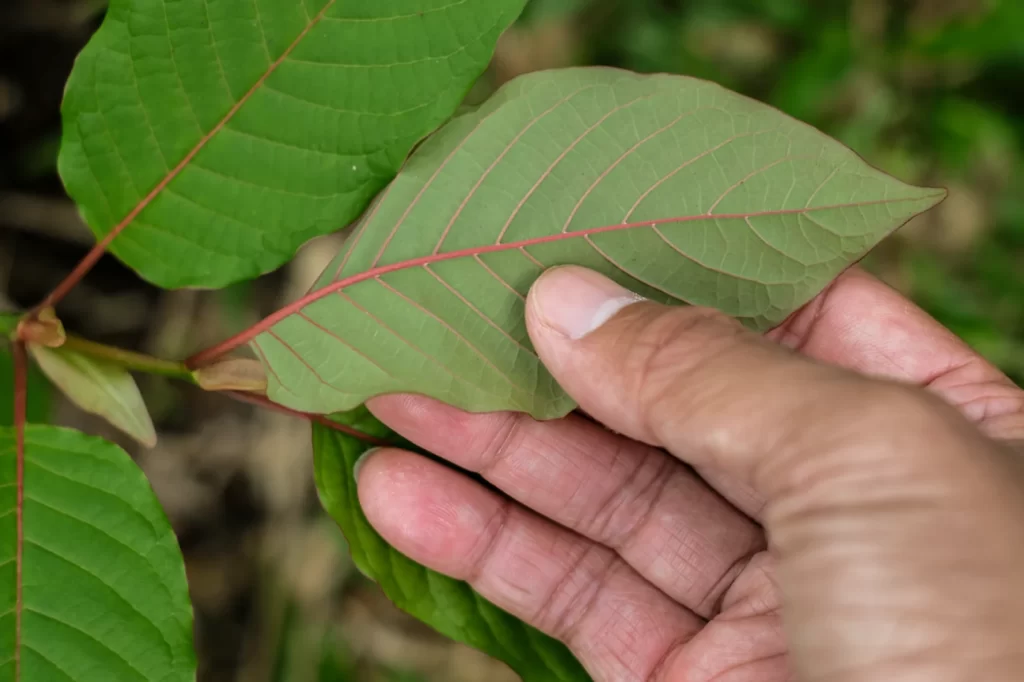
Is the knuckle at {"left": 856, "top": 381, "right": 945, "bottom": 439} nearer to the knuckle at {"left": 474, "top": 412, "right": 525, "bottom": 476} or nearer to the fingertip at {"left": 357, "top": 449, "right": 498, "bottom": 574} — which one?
the knuckle at {"left": 474, "top": 412, "right": 525, "bottom": 476}

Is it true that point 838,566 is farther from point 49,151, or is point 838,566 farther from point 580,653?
point 49,151

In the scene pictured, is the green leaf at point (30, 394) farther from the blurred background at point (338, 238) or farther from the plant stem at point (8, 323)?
the blurred background at point (338, 238)

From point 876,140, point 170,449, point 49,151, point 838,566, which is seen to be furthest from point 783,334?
point 49,151

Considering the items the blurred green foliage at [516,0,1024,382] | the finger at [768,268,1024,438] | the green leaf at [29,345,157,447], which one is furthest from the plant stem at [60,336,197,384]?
the blurred green foliage at [516,0,1024,382]

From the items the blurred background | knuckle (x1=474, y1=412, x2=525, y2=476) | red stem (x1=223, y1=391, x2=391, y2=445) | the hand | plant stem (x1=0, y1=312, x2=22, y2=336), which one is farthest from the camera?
the blurred background

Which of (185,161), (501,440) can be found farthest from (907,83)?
(185,161)

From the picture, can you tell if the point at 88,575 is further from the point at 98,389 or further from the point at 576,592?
the point at 576,592
